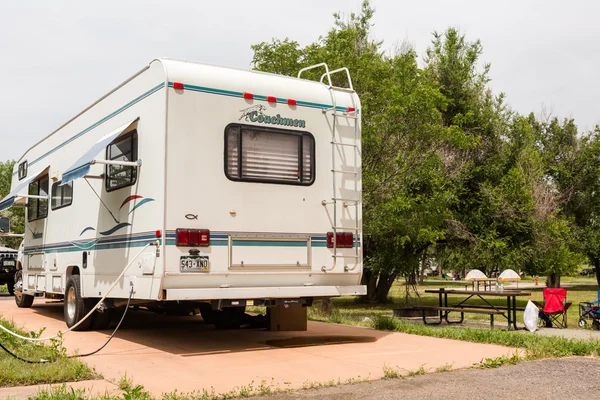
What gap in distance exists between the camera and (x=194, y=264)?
7926 mm

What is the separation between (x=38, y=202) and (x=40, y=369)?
704 cm

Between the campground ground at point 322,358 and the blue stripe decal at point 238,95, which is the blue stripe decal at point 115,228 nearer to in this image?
the campground ground at point 322,358

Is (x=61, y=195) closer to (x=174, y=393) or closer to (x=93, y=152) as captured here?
(x=93, y=152)

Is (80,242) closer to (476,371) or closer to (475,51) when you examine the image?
(476,371)

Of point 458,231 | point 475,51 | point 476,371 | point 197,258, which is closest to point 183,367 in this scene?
point 197,258

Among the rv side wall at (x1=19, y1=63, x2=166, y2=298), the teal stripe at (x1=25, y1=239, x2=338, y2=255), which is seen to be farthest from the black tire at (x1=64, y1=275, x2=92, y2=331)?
the teal stripe at (x1=25, y1=239, x2=338, y2=255)

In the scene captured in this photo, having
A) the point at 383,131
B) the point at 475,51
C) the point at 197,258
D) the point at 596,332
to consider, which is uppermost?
the point at 475,51

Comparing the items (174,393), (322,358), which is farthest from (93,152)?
(174,393)

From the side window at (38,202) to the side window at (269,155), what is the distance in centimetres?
545

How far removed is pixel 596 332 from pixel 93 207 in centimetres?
865

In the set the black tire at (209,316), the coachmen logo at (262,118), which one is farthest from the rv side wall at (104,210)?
the black tire at (209,316)

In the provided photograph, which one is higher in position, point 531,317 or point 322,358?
point 531,317

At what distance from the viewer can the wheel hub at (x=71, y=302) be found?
10430 mm

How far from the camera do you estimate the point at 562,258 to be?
23562 mm
